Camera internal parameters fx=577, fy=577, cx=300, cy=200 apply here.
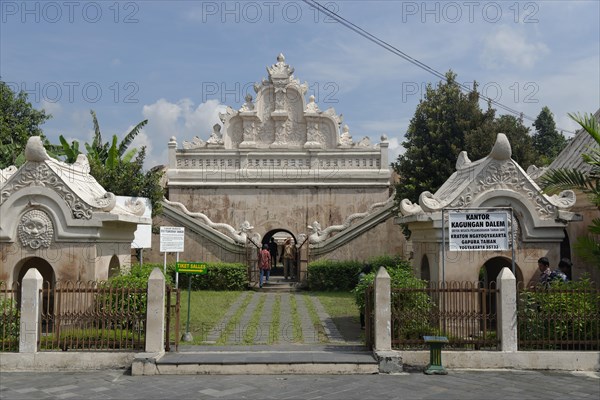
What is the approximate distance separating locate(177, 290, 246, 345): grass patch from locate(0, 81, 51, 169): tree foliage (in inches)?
336

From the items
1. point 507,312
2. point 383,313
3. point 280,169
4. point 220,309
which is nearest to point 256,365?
point 383,313

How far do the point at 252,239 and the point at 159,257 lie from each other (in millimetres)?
4261

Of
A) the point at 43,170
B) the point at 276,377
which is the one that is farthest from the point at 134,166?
the point at 276,377

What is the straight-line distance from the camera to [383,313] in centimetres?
969

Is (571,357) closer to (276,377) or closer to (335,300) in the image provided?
(276,377)

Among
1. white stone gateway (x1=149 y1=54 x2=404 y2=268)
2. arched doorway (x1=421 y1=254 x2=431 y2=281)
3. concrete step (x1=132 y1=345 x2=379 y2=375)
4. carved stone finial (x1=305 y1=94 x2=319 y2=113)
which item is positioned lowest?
concrete step (x1=132 y1=345 x2=379 y2=375)

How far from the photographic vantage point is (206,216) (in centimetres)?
2628

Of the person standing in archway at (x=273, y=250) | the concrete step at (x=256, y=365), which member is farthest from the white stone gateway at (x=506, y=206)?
the person standing in archway at (x=273, y=250)

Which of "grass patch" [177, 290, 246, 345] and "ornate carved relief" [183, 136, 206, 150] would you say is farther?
"ornate carved relief" [183, 136, 206, 150]

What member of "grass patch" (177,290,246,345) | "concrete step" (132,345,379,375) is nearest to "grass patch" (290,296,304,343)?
"grass patch" (177,290,246,345)

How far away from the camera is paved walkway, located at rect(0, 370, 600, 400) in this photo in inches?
312

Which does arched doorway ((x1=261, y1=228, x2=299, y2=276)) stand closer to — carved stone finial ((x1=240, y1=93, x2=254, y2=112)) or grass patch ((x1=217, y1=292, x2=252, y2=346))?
carved stone finial ((x1=240, y1=93, x2=254, y2=112))

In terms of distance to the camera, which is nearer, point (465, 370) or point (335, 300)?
point (465, 370)

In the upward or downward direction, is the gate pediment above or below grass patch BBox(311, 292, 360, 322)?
above
